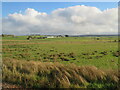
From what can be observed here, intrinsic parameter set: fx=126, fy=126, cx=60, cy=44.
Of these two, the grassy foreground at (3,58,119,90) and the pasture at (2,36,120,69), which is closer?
the grassy foreground at (3,58,119,90)

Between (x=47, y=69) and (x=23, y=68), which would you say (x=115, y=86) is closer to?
(x=47, y=69)

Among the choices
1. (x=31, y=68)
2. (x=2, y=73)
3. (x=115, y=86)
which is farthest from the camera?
(x=31, y=68)

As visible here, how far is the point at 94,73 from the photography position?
8508 millimetres

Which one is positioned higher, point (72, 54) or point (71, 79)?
point (71, 79)

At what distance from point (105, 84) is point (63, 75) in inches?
106

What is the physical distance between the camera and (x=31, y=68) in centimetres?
1048

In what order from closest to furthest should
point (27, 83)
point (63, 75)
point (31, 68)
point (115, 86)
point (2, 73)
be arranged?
point (115, 86) → point (27, 83) → point (63, 75) → point (2, 73) → point (31, 68)

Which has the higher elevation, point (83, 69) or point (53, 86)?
point (83, 69)

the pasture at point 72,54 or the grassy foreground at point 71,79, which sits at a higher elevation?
the grassy foreground at point 71,79

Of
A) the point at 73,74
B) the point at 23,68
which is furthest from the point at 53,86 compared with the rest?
the point at 23,68

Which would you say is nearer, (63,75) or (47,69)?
(63,75)

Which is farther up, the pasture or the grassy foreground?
the grassy foreground

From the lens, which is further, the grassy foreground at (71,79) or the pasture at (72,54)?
the pasture at (72,54)

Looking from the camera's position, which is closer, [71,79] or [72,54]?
[71,79]
